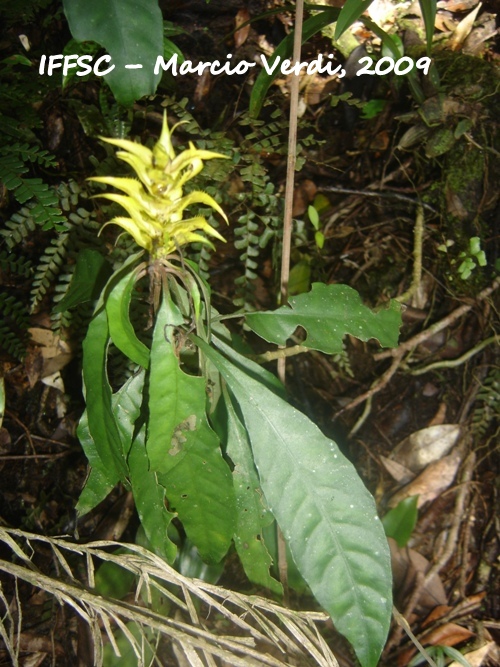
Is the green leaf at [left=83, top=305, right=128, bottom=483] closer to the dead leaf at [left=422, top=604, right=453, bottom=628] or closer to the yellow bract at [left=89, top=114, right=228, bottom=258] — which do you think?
the yellow bract at [left=89, top=114, right=228, bottom=258]

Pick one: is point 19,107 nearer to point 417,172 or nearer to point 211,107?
point 211,107

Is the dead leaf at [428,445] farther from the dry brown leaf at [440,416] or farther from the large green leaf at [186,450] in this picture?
the large green leaf at [186,450]

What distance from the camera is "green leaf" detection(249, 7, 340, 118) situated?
6.02ft

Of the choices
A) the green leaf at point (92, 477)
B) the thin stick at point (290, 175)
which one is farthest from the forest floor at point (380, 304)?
the green leaf at point (92, 477)

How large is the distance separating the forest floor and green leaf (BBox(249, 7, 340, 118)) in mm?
131

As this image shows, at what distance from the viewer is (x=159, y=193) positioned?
1.01 meters

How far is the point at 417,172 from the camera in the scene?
2.37m

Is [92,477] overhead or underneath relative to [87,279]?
underneath

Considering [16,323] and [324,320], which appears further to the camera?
[16,323]


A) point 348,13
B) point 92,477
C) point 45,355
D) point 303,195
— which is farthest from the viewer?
point 303,195

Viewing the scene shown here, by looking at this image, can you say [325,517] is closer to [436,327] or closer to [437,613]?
[437,613]

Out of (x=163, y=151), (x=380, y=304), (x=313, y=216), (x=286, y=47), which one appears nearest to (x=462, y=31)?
(x=286, y=47)

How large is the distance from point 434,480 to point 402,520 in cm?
22

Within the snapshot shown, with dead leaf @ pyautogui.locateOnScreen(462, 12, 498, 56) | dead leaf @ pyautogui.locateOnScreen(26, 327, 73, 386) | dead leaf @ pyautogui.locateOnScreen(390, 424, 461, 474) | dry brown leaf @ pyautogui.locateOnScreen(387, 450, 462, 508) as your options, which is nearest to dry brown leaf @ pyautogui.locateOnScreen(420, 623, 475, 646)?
dry brown leaf @ pyautogui.locateOnScreen(387, 450, 462, 508)
